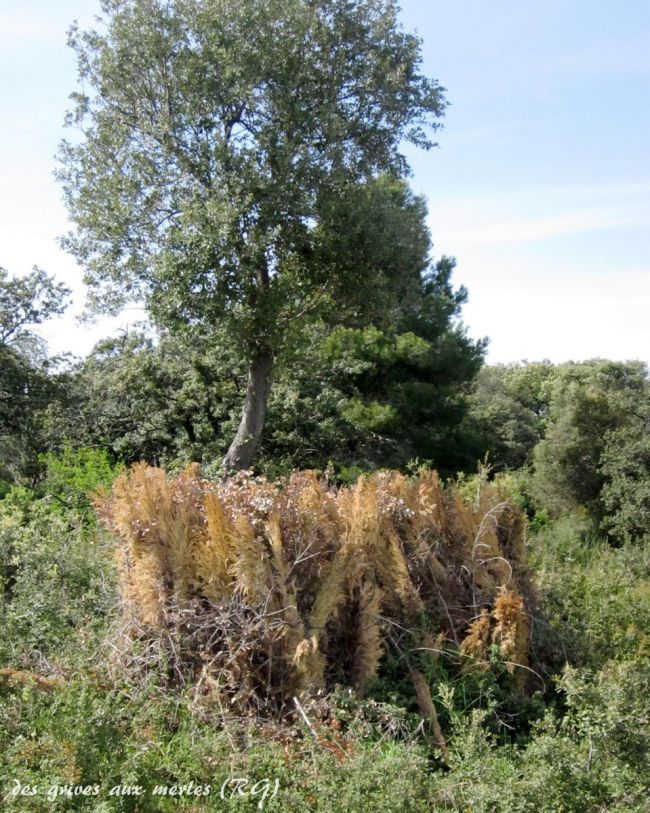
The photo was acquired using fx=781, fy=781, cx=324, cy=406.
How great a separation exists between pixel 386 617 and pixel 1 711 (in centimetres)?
215

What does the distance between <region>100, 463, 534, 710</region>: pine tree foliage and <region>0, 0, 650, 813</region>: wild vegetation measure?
0.06 ft

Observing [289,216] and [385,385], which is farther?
[385,385]

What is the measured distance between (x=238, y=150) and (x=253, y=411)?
13.0ft

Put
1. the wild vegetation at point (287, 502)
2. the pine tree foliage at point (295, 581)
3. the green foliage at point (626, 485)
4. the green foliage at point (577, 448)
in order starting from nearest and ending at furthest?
the wild vegetation at point (287, 502)
the pine tree foliage at point (295, 581)
the green foliage at point (626, 485)
the green foliage at point (577, 448)

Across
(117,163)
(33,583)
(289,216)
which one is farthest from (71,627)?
(117,163)

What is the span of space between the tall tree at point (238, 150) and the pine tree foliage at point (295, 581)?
6626mm

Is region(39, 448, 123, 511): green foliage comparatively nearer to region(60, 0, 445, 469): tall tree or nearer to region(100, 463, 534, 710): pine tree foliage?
region(60, 0, 445, 469): tall tree

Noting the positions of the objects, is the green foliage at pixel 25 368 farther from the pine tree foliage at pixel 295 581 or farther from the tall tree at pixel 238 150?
the pine tree foliage at pixel 295 581

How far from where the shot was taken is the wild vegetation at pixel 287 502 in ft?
11.4

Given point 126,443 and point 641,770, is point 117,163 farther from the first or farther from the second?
point 641,770

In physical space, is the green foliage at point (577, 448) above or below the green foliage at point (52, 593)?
above

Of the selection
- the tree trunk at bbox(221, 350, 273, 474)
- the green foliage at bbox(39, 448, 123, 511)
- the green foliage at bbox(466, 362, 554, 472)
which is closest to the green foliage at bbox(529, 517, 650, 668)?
the green foliage at bbox(466, 362, 554, 472)

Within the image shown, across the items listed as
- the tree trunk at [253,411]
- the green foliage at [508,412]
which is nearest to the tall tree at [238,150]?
the tree trunk at [253,411]

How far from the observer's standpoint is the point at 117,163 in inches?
473
